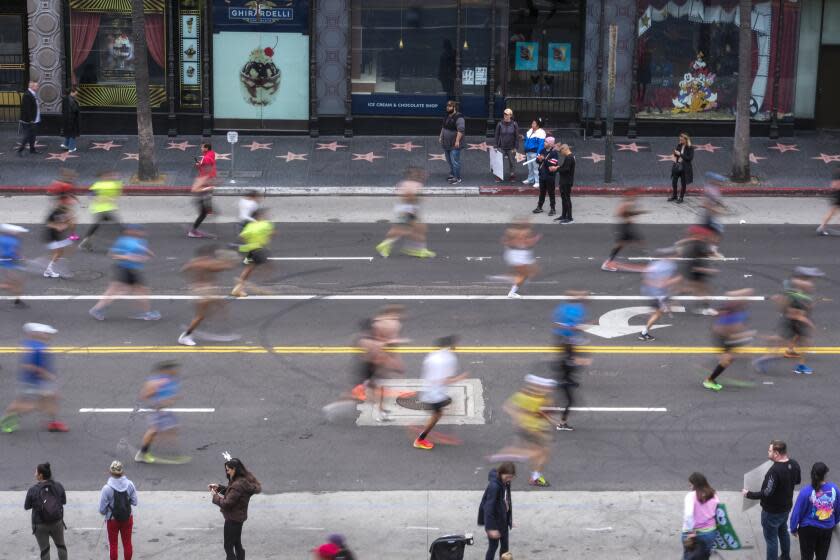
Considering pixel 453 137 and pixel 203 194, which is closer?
pixel 203 194

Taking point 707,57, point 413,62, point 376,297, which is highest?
point 707,57

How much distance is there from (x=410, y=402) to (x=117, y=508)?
16.9ft

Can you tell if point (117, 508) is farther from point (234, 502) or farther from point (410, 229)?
point (410, 229)

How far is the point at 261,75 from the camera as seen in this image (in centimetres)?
3303

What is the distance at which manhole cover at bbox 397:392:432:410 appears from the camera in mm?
16281

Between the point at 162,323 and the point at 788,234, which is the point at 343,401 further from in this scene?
the point at 788,234

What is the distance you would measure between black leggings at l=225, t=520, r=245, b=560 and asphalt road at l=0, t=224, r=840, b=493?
1.85 m

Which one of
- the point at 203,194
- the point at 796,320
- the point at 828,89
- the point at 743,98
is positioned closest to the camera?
the point at 796,320

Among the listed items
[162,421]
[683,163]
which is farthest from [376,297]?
[683,163]

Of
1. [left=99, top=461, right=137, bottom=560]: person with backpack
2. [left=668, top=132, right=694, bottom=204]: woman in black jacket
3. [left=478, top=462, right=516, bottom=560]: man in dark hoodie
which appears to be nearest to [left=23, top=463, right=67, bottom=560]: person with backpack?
[left=99, top=461, right=137, bottom=560]: person with backpack

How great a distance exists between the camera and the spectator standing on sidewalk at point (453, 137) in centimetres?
2855

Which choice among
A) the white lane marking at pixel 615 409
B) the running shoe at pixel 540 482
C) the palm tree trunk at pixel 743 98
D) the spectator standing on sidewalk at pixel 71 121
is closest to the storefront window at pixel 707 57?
the palm tree trunk at pixel 743 98

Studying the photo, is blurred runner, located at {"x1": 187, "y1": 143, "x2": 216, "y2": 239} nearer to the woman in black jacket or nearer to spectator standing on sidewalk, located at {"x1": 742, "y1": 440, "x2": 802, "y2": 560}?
the woman in black jacket

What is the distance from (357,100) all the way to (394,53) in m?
1.60
